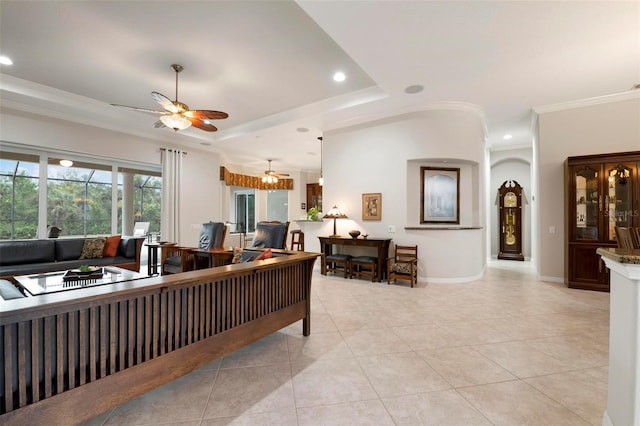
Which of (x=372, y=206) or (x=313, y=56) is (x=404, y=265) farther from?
(x=313, y=56)

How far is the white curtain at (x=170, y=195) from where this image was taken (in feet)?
22.1

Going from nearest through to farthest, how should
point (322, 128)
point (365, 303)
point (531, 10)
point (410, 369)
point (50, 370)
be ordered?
point (50, 370) < point (410, 369) < point (531, 10) < point (365, 303) < point (322, 128)

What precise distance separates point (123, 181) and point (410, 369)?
683 cm

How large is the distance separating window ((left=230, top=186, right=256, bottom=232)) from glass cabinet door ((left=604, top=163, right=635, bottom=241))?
8987 mm

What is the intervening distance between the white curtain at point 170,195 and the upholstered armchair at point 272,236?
3701 mm

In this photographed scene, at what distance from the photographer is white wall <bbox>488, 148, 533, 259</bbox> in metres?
7.89

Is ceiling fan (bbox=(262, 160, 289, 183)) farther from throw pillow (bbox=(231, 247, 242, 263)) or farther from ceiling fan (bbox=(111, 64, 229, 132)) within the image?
throw pillow (bbox=(231, 247, 242, 263))

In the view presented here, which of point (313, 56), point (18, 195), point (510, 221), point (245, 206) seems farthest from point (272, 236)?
point (510, 221)

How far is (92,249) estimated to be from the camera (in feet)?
16.4

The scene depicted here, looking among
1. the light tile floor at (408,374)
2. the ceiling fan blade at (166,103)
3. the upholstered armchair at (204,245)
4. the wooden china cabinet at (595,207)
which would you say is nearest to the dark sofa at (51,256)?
the upholstered armchair at (204,245)

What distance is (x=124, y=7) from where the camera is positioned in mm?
2789

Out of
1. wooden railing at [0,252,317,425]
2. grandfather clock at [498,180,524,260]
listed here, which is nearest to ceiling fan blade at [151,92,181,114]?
wooden railing at [0,252,317,425]

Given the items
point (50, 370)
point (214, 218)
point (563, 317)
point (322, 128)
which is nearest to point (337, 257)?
point (322, 128)

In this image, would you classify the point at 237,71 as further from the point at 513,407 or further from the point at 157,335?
the point at 513,407
